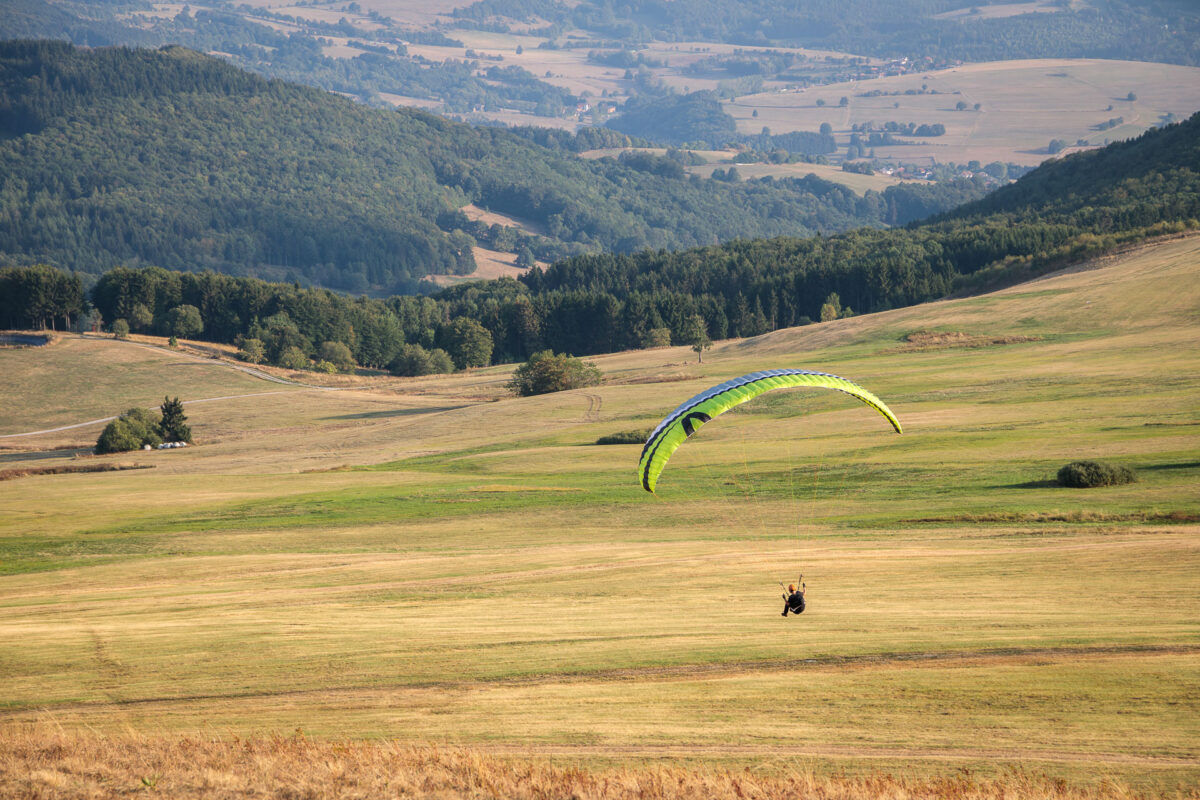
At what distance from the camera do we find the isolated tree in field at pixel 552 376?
105500mm

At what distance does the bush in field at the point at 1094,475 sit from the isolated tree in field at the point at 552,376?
6610 cm

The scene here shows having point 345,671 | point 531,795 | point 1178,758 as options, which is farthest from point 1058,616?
point 345,671

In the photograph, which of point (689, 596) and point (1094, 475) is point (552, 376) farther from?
point (689, 596)

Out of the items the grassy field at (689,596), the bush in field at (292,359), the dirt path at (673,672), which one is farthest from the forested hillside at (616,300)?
the dirt path at (673,672)

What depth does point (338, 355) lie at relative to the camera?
6378 inches

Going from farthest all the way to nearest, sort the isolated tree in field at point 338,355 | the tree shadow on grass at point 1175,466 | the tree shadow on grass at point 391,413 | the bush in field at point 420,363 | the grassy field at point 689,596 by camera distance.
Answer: the isolated tree in field at point 338,355 → the bush in field at point 420,363 → the tree shadow on grass at point 391,413 → the tree shadow on grass at point 1175,466 → the grassy field at point 689,596

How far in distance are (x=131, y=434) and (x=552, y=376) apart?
3949cm

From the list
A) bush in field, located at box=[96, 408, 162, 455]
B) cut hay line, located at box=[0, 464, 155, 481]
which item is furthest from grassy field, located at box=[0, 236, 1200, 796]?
bush in field, located at box=[96, 408, 162, 455]

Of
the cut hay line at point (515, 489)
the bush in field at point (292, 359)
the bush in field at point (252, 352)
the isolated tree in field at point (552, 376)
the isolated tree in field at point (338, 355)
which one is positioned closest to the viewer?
the cut hay line at point (515, 489)

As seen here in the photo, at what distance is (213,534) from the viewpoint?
48.2 meters

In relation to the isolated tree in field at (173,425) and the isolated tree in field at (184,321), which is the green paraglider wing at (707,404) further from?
the isolated tree in field at (184,321)

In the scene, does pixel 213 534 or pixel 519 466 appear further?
pixel 519 466

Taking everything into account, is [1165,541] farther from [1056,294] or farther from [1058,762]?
[1056,294]

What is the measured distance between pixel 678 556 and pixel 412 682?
1401 cm
